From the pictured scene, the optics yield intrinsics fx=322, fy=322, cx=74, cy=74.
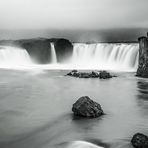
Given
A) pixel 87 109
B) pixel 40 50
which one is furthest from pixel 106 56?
pixel 87 109

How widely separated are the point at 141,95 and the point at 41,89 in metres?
6.39

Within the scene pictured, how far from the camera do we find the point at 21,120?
38.7 feet

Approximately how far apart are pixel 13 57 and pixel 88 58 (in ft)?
34.9

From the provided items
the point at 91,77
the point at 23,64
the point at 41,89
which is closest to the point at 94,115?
the point at 41,89

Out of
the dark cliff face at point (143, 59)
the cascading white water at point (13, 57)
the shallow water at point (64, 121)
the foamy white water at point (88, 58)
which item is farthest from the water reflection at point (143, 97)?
the cascading white water at point (13, 57)

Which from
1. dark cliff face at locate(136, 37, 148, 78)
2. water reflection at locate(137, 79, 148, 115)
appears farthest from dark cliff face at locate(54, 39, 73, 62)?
water reflection at locate(137, 79, 148, 115)

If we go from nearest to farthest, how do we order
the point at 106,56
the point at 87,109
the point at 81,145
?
the point at 81,145 → the point at 87,109 → the point at 106,56

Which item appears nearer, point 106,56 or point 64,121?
point 64,121

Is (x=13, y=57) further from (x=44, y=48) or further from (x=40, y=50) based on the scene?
(x=44, y=48)

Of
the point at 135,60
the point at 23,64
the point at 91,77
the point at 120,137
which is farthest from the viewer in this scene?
the point at 23,64

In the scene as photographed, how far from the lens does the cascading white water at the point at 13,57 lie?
42312mm

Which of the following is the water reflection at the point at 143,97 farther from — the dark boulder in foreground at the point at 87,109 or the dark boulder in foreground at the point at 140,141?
the dark boulder in foreground at the point at 140,141

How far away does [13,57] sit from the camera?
43156mm

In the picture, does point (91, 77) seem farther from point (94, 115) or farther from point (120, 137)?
point (120, 137)
